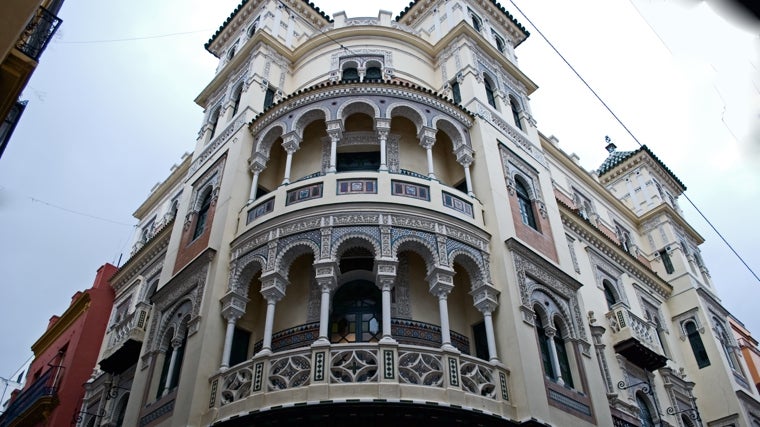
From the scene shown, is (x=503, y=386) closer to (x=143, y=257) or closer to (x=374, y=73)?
(x=374, y=73)

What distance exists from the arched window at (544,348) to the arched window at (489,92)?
286 inches

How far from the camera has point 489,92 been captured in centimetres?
1870

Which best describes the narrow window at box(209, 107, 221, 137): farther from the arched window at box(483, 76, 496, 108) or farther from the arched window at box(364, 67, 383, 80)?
the arched window at box(483, 76, 496, 108)

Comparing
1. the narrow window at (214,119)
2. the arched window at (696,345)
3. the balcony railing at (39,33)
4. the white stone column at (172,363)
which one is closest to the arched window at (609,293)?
the arched window at (696,345)

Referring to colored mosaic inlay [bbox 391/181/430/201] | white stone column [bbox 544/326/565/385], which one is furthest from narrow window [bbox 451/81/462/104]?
white stone column [bbox 544/326/565/385]

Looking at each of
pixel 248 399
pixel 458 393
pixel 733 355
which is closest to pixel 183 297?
pixel 248 399

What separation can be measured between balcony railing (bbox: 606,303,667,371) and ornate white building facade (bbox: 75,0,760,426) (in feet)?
0.20

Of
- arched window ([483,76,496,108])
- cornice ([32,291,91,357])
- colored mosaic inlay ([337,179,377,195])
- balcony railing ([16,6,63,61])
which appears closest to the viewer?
balcony railing ([16,6,63,61])

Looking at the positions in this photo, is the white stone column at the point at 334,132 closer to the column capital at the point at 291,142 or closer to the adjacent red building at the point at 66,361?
the column capital at the point at 291,142

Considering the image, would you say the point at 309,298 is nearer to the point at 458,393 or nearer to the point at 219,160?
the point at 458,393

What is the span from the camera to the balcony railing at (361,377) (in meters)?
10.6

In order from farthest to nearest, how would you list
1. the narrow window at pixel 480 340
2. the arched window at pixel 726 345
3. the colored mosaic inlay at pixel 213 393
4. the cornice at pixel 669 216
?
the cornice at pixel 669 216 → the arched window at pixel 726 345 → the narrow window at pixel 480 340 → the colored mosaic inlay at pixel 213 393

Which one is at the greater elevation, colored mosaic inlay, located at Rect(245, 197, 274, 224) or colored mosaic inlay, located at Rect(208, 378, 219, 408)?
colored mosaic inlay, located at Rect(245, 197, 274, 224)

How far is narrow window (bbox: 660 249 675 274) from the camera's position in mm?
23969
